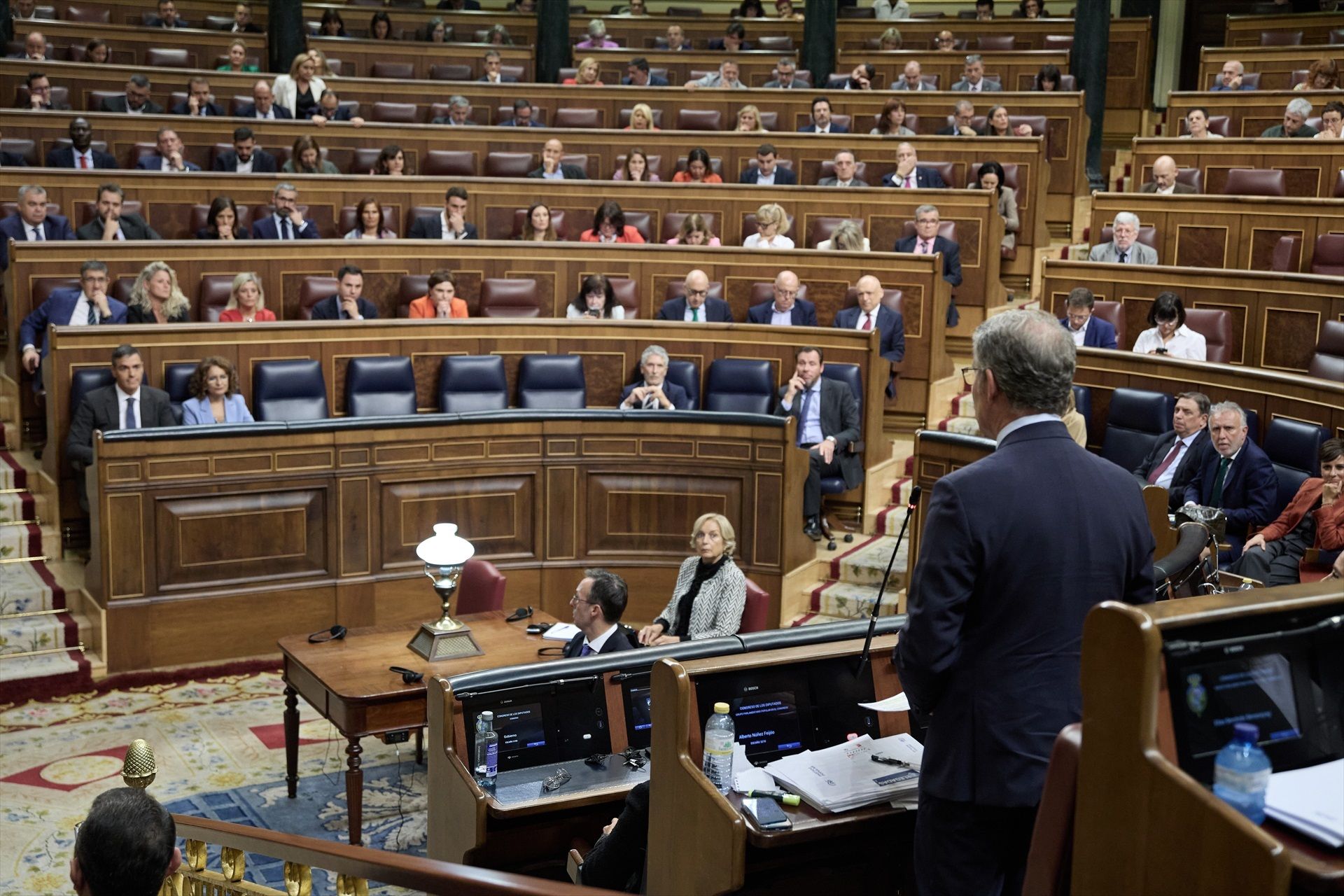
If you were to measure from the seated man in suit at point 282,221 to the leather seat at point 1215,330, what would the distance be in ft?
14.9

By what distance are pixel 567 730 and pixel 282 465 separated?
289cm

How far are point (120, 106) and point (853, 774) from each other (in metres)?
8.36

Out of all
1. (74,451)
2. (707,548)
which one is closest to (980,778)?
(707,548)

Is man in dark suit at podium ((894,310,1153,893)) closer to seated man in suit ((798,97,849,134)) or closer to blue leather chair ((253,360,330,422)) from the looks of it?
blue leather chair ((253,360,330,422))

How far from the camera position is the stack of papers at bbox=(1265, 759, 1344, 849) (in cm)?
140

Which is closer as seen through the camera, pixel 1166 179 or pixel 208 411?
pixel 208 411

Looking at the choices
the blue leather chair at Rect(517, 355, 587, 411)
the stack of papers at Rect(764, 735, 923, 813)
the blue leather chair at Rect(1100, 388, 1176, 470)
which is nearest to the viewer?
the stack of papers at Rect(764, 735, 923, 813)

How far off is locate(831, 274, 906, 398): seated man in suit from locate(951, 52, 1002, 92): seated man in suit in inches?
148

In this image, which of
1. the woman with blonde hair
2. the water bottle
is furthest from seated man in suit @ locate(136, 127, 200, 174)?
the water bottle

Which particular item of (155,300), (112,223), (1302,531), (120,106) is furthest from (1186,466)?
(120,106)

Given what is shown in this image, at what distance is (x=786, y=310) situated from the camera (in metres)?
7.16

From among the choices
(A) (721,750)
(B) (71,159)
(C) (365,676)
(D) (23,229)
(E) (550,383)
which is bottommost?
(C) (365,676)

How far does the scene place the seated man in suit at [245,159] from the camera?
838 cm

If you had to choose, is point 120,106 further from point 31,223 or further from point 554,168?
point 554,168
